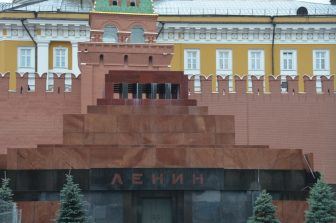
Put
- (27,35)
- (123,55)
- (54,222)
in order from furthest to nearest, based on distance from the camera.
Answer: (27,35) < (123,55) < (54,222)

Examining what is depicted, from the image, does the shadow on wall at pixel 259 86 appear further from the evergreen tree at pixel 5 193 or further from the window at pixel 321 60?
the evergreen tree at pixel 5 193

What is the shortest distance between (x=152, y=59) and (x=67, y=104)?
3.82m

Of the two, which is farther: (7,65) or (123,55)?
(7,65)

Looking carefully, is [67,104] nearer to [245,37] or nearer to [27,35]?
Answer: [27,35]

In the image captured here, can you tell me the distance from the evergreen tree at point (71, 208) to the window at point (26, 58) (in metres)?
22.6

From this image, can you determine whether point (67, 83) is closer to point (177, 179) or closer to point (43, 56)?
point (43, 56)

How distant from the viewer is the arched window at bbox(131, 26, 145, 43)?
125 ft

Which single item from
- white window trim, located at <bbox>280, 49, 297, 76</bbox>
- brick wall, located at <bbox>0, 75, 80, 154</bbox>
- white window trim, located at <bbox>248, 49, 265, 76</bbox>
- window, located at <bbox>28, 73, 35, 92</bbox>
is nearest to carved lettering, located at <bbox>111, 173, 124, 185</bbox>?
brick wall, located at <bbox>0, 75, 80, 154</bbox>

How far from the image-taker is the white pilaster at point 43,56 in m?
48.3

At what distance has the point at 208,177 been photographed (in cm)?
2927

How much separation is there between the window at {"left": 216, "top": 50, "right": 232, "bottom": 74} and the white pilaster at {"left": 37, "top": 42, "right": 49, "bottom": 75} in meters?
8.65

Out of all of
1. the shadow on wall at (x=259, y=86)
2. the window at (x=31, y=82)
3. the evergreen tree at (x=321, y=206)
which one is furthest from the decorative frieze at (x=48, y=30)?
the evergreen tree at (x=321, y=206)

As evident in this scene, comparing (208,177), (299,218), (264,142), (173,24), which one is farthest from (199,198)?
(173,24)

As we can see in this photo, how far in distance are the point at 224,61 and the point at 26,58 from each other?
10025 mm
